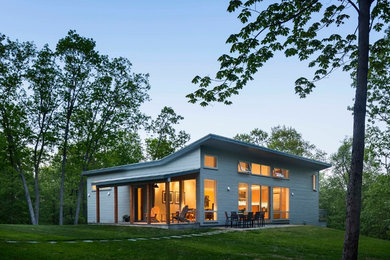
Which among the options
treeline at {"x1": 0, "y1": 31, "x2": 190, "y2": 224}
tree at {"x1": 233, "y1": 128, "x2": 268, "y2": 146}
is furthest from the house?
tree at {"x1": 233, "y1": 128, "x2": 268, "y2": 146}

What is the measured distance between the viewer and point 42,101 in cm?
2488

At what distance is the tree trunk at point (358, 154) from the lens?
7176mm

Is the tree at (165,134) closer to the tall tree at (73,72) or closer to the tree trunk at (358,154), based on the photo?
the tall tree at (73,72)

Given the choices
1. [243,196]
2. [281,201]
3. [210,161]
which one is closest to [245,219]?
[243,196]

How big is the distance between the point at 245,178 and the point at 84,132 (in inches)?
488

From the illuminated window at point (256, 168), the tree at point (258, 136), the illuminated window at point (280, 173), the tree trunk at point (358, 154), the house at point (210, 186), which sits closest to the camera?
the tree trunk at point (358, 154)

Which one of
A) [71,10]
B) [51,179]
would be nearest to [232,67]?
Answer: [71,10]

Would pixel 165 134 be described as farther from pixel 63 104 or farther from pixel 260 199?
pixel 260 199

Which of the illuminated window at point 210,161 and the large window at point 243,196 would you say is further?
the large window at point 243,196

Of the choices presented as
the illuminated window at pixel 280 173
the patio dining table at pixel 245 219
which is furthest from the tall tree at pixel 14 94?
the illuminated window at pixel 280 173

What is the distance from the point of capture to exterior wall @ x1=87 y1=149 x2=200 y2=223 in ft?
60.7

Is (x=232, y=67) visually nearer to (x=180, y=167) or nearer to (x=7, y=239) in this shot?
(x=7, y=239)

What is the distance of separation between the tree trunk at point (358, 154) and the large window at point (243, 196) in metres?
13.3

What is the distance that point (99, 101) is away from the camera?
26875mm
